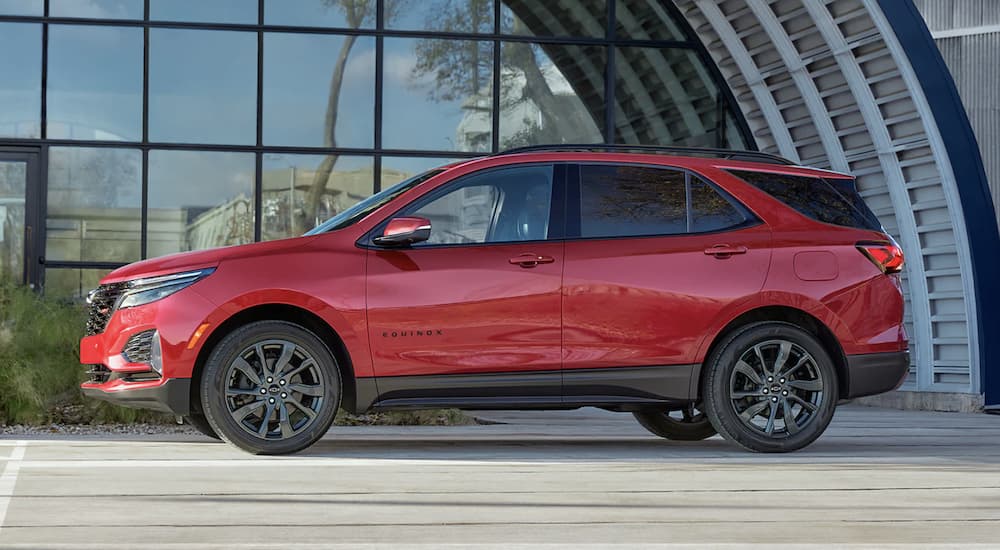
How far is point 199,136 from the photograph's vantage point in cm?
→ 1705

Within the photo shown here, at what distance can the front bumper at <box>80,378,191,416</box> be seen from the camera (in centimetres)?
760

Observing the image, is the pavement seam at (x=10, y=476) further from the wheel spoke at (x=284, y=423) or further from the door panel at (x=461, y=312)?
the door panel at (x=461, y=312)

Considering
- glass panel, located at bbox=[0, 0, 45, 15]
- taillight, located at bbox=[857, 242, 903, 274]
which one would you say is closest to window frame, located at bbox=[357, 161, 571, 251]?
taillight, located at bbox=[857, 242, 903, 274]

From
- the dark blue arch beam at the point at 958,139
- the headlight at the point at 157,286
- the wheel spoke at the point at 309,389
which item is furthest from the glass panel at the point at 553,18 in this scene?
the wheel spoke at the point at 309,389

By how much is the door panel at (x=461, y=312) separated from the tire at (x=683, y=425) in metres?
1.80

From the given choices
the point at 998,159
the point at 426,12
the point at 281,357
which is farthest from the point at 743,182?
the point at 998,159

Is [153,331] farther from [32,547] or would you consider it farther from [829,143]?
[829,143]

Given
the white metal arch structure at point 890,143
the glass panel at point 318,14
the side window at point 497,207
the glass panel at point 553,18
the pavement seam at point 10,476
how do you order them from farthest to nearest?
the glass panel at point 553,18 < the glass panel at point 318,14 < the white metal arch structure at point 890,143 < the side window at point 497,207 < the pavement seam at point 10,476

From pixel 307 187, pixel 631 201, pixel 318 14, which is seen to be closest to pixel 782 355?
pixel 631 201

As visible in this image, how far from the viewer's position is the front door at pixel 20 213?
54.4 feet

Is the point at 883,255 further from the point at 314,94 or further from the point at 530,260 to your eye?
the point at 314,94

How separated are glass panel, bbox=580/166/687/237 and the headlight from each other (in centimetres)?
223

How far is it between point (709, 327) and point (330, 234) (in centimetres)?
226

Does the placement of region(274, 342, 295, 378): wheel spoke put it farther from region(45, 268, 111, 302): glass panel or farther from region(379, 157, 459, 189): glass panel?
region(379, 157, 459, 189): glass panel
